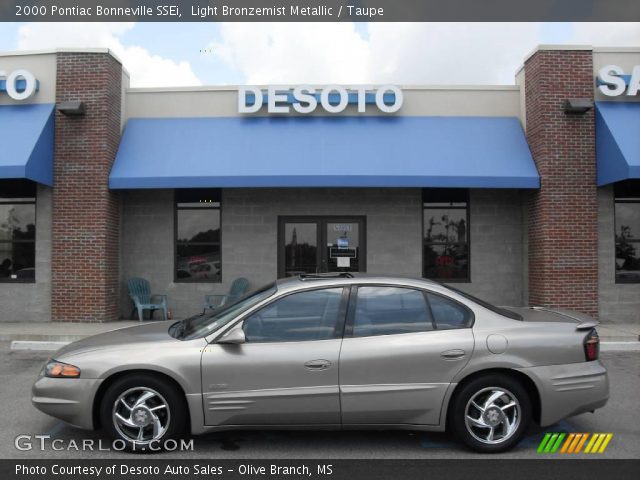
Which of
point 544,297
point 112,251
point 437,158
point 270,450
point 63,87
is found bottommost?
point 270,450

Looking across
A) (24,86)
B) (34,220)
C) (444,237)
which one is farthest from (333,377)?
(24,86)

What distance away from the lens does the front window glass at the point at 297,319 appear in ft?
15.7

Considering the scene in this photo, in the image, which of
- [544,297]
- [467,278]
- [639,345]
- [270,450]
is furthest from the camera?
[467,278]

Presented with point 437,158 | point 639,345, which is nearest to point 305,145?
point 437,158

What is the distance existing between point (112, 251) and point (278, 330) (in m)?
8.22

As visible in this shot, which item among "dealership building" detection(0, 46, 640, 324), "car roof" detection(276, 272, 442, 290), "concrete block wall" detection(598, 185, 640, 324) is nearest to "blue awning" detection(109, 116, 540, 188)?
"dealership building" detection(0, 46, 640, 324)

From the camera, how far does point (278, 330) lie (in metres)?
4.80

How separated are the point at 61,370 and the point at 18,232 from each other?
28.2 feet

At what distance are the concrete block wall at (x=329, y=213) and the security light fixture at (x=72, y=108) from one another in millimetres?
2127

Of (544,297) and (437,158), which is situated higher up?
(437,158)

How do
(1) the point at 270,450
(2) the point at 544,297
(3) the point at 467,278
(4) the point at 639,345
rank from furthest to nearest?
(3) the point at 467,278
(2) the point at 544,297
(4) the point at 639,345
(1) the point at 270,450

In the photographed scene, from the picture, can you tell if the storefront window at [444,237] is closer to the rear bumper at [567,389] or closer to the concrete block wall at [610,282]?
the concrete block wall at [610,282]

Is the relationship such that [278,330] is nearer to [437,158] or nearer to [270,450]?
[270,450]

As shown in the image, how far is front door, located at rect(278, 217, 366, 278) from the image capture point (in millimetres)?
12445
